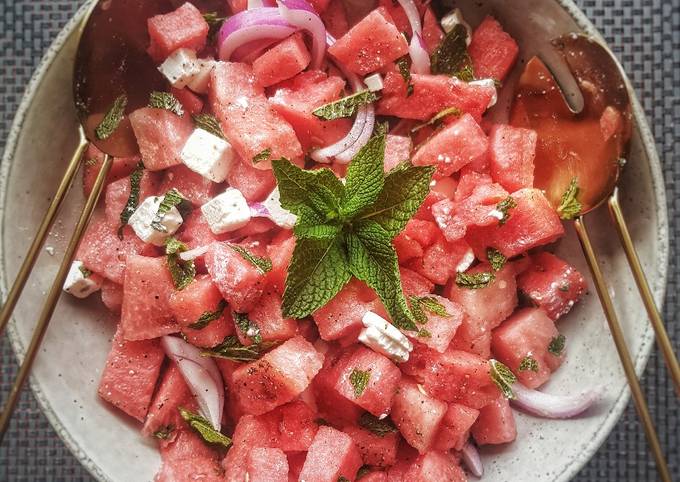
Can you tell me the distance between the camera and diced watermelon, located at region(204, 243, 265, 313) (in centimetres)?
170

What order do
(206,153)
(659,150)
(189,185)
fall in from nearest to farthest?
(206,153), (189,185), (659,150)

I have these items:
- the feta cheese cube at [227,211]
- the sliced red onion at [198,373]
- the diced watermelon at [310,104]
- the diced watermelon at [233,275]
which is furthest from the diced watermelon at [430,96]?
the sliced red onion at [198,373]

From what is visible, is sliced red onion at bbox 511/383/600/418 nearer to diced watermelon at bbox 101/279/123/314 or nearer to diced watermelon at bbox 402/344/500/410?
diced watermelon at bbox 402/344/500/410

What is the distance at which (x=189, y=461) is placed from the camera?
73.6 inches

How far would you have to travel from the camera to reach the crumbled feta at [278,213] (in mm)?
1819

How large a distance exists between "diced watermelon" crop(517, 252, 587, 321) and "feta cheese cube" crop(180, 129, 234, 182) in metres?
0.89

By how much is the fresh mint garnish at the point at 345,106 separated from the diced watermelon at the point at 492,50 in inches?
12.8

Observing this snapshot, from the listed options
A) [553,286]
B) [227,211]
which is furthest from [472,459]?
[227,211]

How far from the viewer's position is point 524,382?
190 centimetres

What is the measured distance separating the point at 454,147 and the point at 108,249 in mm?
976

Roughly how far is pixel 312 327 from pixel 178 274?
386 mm

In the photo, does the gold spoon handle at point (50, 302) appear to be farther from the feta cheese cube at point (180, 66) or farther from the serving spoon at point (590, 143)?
the serving spoon at point (590, 143)

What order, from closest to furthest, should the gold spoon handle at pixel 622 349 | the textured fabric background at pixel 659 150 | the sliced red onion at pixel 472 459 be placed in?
the gold spoon handle at pixel 622 349, the sliced red onion at pixel 472 459, the textured fabric background at pixel 659 150

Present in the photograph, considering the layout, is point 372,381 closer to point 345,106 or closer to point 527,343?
point 527,343
